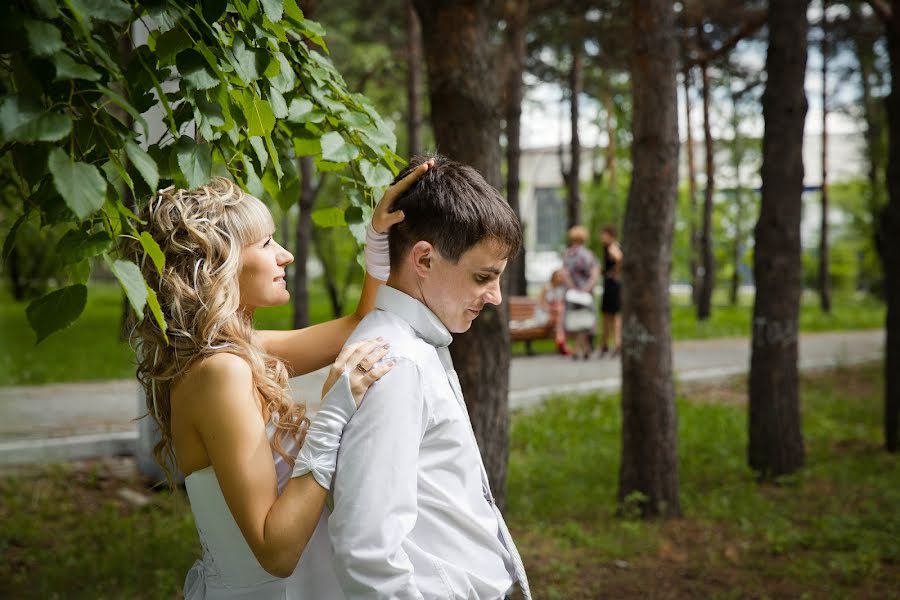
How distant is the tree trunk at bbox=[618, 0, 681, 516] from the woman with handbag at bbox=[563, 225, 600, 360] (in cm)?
758

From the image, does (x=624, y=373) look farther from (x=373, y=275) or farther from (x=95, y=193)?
(x=95, y=193)

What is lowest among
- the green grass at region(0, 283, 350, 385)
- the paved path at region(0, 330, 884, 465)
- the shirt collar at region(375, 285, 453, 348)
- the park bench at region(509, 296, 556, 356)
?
the paved path at region(0, 330, 884, 465)

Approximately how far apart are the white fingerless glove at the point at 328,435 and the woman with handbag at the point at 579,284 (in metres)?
12.2

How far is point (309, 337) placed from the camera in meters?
2.57

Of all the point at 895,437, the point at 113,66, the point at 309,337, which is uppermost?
the point at 113,66

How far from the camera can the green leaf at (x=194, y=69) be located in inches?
75.1

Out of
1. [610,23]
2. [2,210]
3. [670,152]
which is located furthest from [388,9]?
[670,152]

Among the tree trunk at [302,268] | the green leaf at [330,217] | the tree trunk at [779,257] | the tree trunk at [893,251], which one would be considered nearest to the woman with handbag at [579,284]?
the tree trunk at [302,268]

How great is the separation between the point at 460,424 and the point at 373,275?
0.57 metres

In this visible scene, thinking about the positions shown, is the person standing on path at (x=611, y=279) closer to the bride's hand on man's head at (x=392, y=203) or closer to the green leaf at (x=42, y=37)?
the bride's hand on man's head at (x=392, y=203)

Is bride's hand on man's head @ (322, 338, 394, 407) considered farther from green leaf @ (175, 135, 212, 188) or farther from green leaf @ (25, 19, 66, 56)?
green leaf @ (25, 19, 66, 56)

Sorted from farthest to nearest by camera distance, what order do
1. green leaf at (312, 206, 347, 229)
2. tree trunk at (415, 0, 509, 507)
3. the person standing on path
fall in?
the person standing on path → tree trunk at (415, 0, 509, 507) → green leaf at (312, 206, 347, 229)

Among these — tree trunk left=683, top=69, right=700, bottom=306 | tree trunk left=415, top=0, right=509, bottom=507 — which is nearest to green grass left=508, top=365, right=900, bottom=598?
tree trunk left=415, top=0, right=509, bottom=507

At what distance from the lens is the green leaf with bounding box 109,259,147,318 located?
1.58 metres
